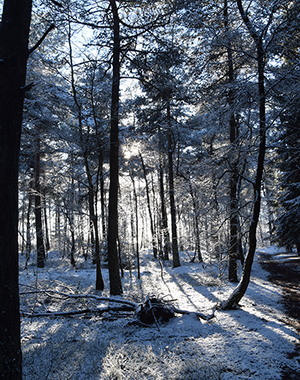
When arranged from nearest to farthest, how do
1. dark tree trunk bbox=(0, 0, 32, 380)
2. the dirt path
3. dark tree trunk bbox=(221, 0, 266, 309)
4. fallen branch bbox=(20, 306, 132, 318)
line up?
1. dark tree trunk bbox=(0, 0, 32, 380)
2. the dirt path
3. dark tree trunk bbox=(221, 0, 266, 309)
4. fallen branch bbox=(20, 306, 132, 318)

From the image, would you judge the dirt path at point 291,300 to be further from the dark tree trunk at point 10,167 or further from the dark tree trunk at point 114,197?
the dark tree trunk at point 114,197

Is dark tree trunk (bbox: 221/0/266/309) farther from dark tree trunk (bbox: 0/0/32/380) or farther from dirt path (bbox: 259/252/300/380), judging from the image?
dark tree trunk (bbox: 0/0/32/380)

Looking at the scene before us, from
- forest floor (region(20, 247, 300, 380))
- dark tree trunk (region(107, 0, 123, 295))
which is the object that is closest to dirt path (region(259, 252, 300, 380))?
forest floor (region(20, 247, 300, 380))

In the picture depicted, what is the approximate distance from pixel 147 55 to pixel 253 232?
7.39 meters

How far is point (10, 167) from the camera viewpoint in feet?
7.71

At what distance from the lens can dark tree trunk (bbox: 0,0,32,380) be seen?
214 cm

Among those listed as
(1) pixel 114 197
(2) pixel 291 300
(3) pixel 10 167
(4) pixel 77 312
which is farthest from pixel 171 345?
(1) pixel 114 197

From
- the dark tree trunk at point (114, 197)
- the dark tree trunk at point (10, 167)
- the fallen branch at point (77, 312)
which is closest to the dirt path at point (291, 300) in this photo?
the dark tree trunk at point (10, 167)

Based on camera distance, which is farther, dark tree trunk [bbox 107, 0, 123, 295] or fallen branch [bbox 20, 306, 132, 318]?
dark tree trunk [bbox 107, 0, 123, 295]

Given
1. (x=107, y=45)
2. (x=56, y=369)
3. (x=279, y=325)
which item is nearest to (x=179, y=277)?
(x=279, y=325)

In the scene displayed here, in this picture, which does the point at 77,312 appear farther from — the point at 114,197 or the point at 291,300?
the point at 291,300

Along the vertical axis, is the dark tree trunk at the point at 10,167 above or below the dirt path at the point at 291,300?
Answer: above

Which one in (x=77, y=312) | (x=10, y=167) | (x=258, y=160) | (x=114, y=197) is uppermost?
(x=258, y=160)

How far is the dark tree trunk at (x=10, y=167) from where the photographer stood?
2139 millimetres
